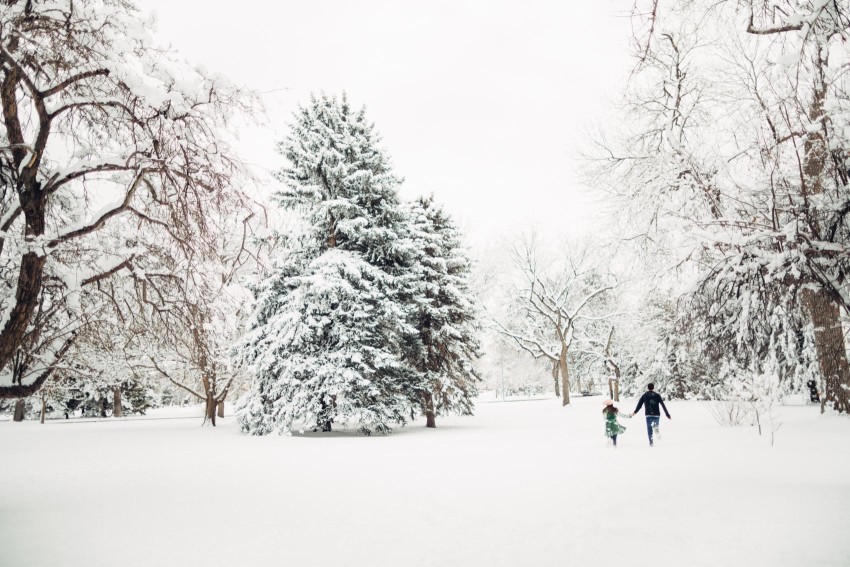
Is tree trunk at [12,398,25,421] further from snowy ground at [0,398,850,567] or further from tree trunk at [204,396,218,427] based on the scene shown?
snowy ground at [0,398,850,567]

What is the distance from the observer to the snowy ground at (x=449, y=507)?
191 inches

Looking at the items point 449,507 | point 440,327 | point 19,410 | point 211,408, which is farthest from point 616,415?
point 19,410

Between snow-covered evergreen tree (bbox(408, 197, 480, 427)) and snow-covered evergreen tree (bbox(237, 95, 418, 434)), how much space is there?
681 millimetres

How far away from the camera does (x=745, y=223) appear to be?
20.1 feet

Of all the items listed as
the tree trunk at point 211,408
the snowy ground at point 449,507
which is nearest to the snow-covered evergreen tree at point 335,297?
the snowy ground at point 449,507

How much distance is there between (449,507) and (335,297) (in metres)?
12.3

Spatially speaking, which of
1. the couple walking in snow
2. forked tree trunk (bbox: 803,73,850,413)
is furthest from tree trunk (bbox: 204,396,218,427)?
forked tree trunk (bbox: 803,73,850,413)

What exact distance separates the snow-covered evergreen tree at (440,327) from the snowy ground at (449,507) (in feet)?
25.6

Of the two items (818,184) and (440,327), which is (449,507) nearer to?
(818,184)

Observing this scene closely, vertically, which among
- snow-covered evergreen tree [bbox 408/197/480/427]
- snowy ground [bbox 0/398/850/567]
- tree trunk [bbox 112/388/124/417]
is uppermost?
snow-covered evergreen tree [bbox 408/197/480/427]

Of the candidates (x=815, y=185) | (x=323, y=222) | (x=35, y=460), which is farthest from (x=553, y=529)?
(x=323, y=222)

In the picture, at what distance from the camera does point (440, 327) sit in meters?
21.0

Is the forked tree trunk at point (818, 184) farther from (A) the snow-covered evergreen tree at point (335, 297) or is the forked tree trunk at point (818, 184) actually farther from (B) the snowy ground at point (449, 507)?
(A) the snow-covered evergreen tree at point (335, 297)

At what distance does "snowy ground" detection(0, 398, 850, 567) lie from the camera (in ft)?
15.9
